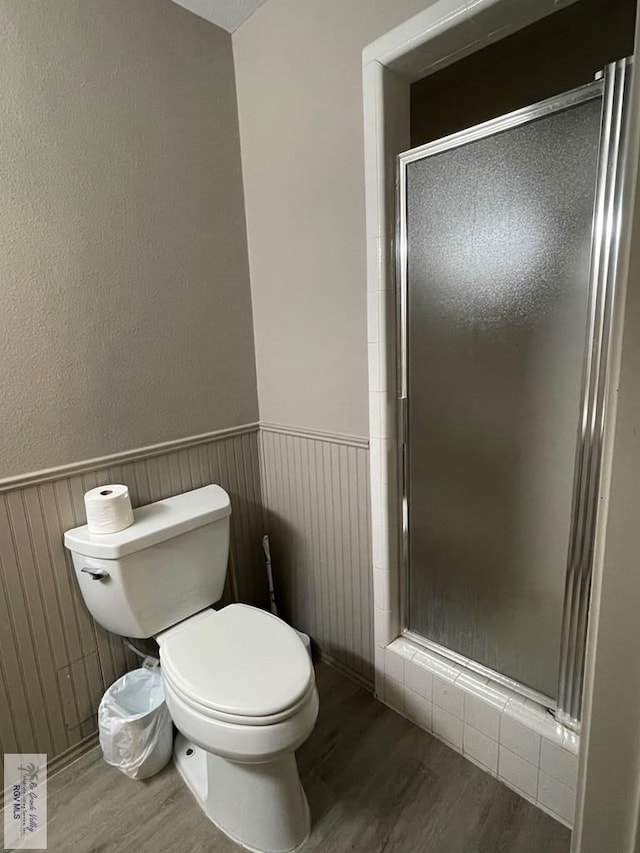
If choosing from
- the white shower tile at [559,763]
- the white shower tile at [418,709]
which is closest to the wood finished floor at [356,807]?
the white shower tile at [418,709]

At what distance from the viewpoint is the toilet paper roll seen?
1308 millimetres

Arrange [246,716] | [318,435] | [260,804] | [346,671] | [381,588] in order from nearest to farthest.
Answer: [246,716] → [260,804] → [381,588] → [318,435] → [346,671]

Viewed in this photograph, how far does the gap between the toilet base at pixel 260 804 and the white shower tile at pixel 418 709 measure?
450 mm

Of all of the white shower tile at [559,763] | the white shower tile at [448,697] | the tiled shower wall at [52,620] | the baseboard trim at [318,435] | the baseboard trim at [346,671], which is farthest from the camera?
the baseboard trim at [346,671]

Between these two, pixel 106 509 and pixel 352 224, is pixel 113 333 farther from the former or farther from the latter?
pixel 352 224

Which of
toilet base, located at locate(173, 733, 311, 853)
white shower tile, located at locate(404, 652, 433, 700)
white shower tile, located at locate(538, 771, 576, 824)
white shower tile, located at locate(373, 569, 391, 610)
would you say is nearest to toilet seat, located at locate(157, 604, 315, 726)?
toilet base, located at locate(173, 733, 311, 853)

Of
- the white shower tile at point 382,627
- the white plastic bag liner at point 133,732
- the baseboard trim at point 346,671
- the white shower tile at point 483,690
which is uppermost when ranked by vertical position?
the white shower tile at point 382,627

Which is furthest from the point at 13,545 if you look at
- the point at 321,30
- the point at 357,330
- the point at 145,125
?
the point at 321,30

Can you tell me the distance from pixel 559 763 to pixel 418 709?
1.46 feet

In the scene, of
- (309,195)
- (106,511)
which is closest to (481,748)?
(106,511)

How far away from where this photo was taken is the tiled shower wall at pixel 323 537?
1581mm

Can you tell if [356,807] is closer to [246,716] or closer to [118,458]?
[246,716]

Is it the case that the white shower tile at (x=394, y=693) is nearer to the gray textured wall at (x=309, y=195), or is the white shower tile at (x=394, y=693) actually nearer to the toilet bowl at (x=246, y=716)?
the toilet bowl at (x=246, y=716)

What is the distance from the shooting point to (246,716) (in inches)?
41.3
